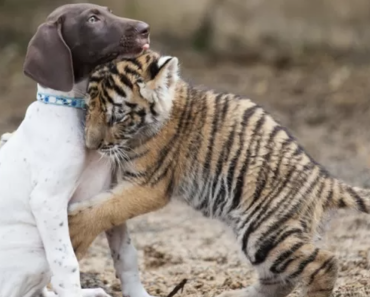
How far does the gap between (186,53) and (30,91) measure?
7.72 ft

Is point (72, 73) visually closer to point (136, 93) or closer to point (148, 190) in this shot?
point (136, 93)

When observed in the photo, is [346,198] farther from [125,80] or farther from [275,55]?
[275,55]

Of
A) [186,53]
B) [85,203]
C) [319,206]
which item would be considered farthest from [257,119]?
[186,53]

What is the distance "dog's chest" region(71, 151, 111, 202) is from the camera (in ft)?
16.6

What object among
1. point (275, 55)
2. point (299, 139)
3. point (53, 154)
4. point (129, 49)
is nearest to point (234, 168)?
point (129, 49)

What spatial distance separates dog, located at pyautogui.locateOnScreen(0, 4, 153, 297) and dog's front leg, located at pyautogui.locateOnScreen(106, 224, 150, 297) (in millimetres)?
406

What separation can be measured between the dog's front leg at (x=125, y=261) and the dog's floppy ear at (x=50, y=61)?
0.94 metres

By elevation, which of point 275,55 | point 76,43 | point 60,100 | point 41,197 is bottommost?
point 275,55

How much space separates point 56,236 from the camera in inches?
191

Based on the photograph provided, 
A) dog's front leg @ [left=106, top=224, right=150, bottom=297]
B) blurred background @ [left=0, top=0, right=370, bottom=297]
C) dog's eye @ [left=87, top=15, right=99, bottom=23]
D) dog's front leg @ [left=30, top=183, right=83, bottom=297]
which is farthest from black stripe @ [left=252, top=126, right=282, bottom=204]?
blurred background @ [left=0, top=0, right=370, bottom=297]

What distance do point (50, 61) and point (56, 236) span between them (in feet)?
2.86

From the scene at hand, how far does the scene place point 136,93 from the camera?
507 cm

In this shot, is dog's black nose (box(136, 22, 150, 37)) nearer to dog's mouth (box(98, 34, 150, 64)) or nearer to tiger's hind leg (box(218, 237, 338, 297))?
dog's mouth (box(98, 34, 150, 64))

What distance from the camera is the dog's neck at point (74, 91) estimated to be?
4965 mm
